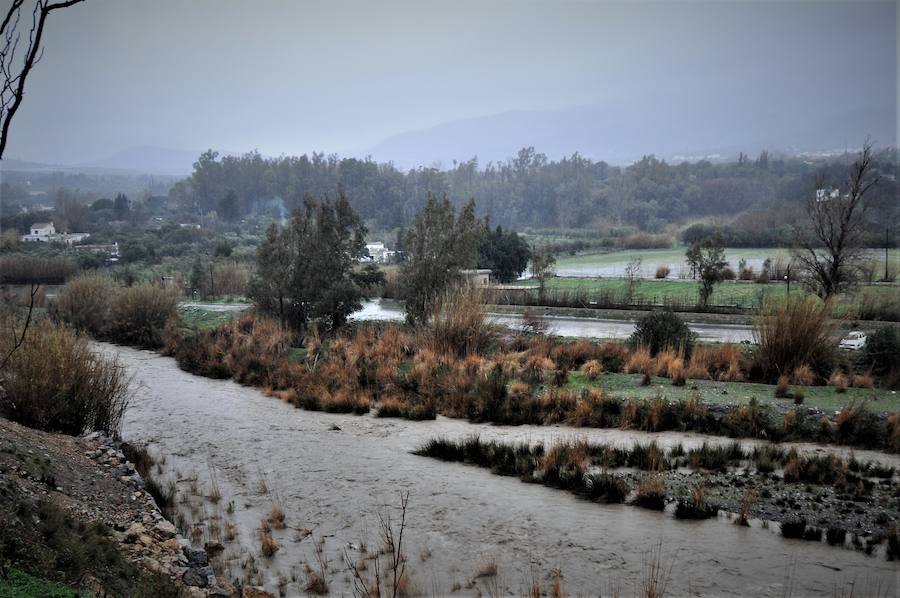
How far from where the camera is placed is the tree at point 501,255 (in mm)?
31281

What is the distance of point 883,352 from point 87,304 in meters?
22.7

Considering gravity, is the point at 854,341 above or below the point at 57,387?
above

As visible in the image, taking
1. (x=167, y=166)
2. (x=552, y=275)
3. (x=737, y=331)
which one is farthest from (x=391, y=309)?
(x=167, y=166)

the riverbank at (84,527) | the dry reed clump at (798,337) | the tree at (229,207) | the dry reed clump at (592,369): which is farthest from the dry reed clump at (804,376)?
the tree at (229,207)

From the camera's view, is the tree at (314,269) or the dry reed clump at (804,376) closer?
the dry reed clump at (804,376)

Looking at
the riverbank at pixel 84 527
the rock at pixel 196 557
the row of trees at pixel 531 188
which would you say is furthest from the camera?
the row of trees at pixel 531 188

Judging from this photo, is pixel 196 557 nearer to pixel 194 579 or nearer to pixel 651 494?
pixel 194 579

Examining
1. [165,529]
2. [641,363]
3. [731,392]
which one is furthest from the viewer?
[641,363]

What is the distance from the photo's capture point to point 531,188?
91875 mm

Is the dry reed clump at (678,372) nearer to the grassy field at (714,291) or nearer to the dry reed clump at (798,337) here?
the dry reed clump at (798,337)

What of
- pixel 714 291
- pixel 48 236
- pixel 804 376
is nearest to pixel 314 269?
pixel 804 376

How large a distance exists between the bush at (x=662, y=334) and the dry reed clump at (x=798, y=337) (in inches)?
79.4

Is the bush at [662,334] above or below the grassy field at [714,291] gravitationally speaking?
below

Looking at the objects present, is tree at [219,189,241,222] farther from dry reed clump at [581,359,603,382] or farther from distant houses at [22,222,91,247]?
dry reed clump at [581,359,603,382]
